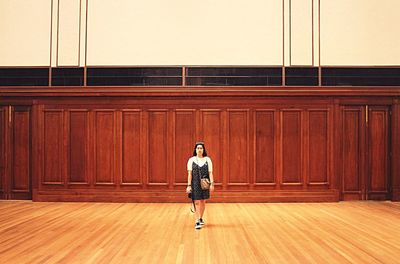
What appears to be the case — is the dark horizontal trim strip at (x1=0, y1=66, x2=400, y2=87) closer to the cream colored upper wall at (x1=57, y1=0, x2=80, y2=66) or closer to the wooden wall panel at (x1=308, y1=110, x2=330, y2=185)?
the cream colored upper wall at (x1=57, y1=0, x2=80, y2=66)

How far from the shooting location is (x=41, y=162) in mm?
9555

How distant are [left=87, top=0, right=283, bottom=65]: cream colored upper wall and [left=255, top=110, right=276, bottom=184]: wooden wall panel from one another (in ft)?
4.55

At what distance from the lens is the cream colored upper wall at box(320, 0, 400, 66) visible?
32.0 feet

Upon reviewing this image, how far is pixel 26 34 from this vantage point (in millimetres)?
9875

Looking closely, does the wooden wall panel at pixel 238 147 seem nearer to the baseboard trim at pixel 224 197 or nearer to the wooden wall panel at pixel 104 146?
the baseboard trim at pixel 224 197

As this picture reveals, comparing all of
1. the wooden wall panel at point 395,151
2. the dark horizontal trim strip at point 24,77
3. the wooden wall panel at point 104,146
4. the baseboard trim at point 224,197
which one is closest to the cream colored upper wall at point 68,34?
the dark horizontal trim strip at point 24,77

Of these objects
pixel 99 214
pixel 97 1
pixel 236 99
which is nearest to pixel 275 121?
pixel 236 99

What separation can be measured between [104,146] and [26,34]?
3.50m

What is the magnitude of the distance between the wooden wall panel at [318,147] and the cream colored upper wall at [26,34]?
267 inches

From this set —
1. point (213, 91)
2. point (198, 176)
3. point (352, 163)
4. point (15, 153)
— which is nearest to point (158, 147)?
point (213, 91)

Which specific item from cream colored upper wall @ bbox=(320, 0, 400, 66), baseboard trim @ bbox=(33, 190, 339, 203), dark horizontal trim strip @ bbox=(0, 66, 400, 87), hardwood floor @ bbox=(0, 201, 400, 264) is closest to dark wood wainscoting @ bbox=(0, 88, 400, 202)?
baseboard trim @ bbox=(33, 190, 339, 203)

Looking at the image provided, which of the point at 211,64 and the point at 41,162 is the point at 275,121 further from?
the point at 41,162

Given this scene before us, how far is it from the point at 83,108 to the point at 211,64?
3339 millimetres

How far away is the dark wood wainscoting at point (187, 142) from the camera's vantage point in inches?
372
